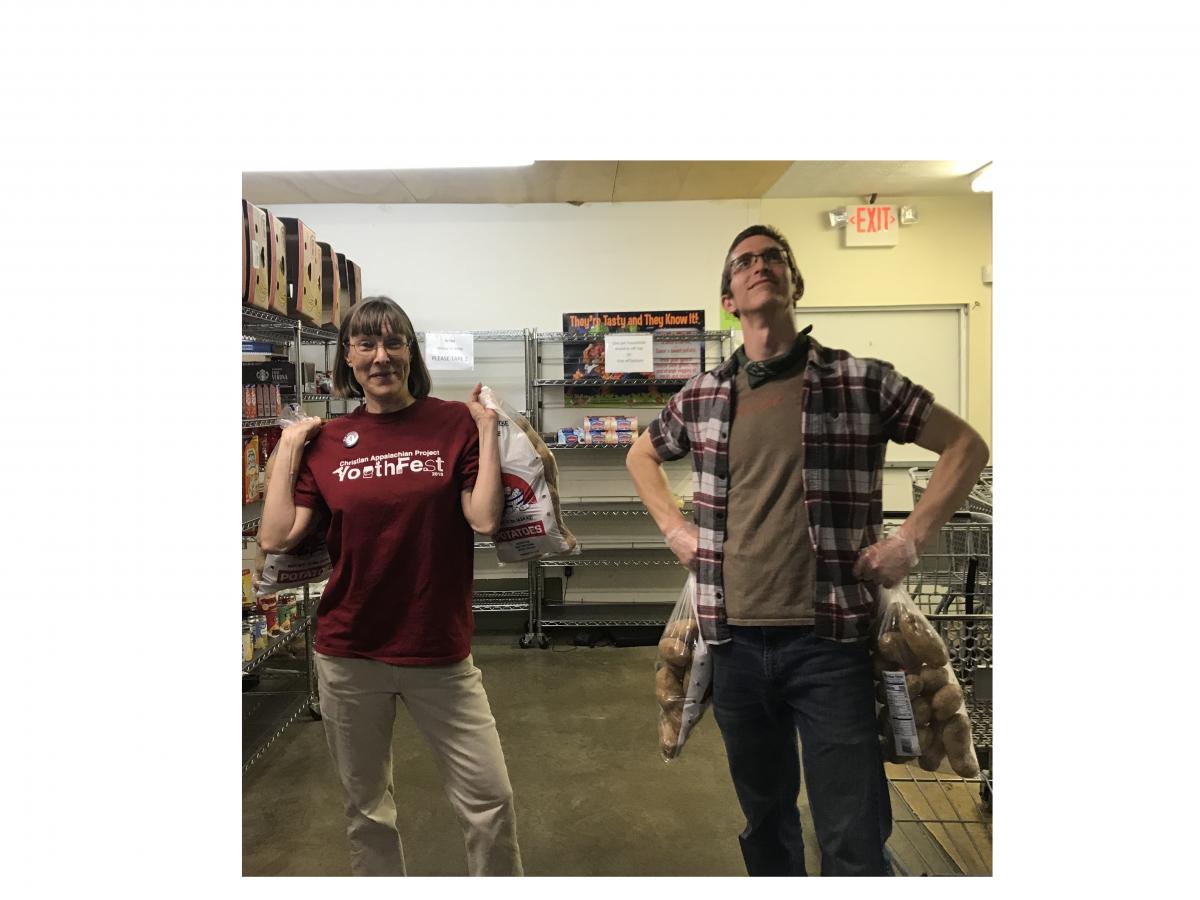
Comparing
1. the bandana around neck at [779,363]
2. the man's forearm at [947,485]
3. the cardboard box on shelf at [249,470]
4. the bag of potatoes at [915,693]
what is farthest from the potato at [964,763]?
the cardboard box on shelf at [249,470]

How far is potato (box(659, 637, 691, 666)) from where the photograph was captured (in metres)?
1.08

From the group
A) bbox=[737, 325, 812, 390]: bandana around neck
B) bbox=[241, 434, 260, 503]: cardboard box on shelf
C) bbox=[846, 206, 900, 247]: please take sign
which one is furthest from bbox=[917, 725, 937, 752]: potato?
bbox=[241, 434, 260, 503]: cardboard box on shelf

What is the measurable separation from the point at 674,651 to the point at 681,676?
0.05 meters

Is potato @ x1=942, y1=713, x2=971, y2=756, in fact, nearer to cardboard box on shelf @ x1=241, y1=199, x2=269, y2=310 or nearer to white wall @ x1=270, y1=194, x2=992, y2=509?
white wall @ x1=270, y1=194, x2=992, y2=509

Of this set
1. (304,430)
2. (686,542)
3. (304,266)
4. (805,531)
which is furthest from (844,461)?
(304,266)

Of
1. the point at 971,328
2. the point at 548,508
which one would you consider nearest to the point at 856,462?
the point at 971,328

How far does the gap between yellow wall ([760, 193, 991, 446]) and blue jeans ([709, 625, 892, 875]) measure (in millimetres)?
569

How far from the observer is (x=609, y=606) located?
3.87ft

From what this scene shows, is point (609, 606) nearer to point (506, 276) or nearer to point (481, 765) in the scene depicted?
point (481, 765)

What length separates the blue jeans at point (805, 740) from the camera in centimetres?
102

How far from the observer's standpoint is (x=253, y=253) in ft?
3.77

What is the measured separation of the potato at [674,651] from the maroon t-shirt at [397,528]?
0.37 m

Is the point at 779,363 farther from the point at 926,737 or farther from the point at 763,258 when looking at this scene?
the point at 926,737

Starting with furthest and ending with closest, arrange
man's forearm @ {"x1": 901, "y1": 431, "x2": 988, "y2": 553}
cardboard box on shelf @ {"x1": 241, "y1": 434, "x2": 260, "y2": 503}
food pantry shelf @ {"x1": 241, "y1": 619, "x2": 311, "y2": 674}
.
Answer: food pantry shelf @ {"x1": 241, "y1": 619, "x2": 311, "y2": 674}
cardboard box on shelf @ {"x1": 241, "y1": 434, "x2": 260, "y2": 503}
man's forearm @ {"x1": 901, "y1": 431, "x2": 988, "y2": 553}
